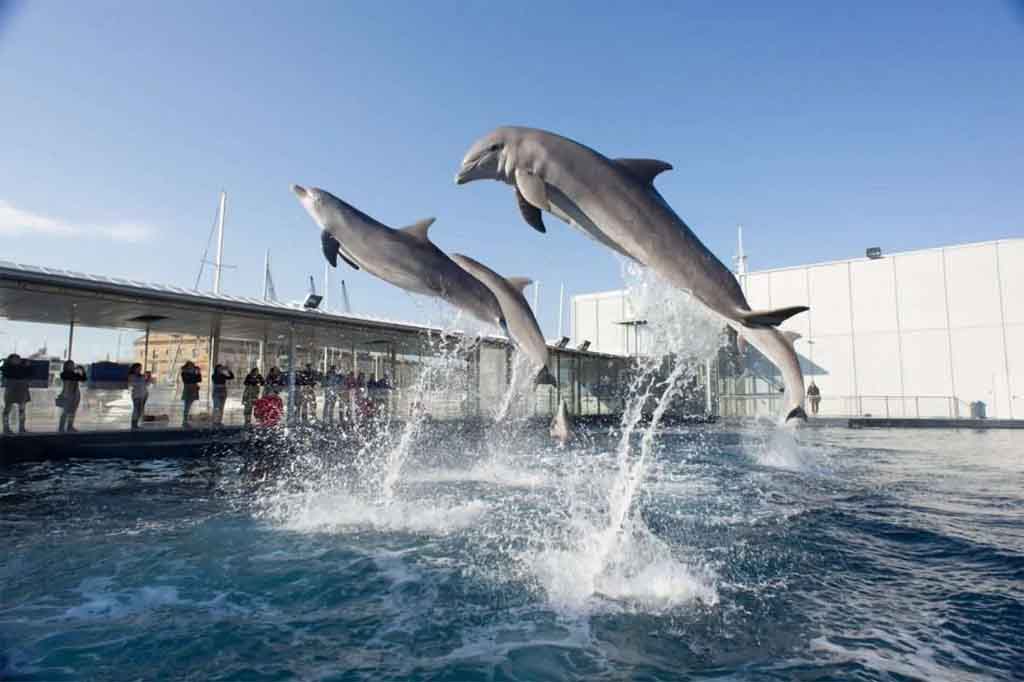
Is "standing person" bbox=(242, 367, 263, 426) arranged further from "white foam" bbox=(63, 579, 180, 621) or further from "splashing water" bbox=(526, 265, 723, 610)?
"white foam" bbox=(63, 579, 180, 621)

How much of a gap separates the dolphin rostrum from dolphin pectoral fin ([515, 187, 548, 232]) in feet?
6.32

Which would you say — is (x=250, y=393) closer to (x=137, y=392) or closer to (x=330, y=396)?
(x=330, y=396)

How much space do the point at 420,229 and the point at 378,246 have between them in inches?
21.1

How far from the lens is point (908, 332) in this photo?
2938cm

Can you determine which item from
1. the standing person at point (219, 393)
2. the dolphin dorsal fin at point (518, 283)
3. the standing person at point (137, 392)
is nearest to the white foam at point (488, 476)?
the dolphin dorsal fin at point (518, 283)

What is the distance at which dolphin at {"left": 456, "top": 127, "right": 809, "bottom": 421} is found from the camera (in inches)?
184

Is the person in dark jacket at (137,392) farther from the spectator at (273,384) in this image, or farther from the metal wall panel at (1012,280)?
the metal wall panel at (1012,280)

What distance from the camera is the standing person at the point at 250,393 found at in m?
15.4

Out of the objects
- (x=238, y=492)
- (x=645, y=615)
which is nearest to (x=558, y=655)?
(x=645, y=615)

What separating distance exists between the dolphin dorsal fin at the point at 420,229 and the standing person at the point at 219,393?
34.3 ft

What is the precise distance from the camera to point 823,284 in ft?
105

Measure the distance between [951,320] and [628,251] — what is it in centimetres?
3081

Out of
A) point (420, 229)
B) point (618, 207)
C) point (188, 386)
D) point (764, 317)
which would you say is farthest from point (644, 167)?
point (188, 386)

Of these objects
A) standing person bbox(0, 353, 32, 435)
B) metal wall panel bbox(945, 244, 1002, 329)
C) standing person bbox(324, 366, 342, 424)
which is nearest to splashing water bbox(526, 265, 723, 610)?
standing person bbox(0, 353, 32, 435)
